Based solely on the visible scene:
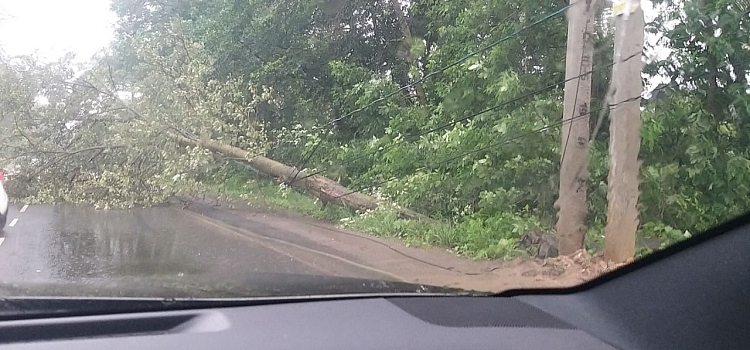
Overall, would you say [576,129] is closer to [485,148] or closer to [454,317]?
[485,148]

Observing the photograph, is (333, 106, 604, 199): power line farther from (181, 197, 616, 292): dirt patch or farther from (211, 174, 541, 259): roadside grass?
(181, 197, 616, 292): dirt patch

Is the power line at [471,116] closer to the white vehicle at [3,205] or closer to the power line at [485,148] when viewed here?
the power line at [485,148]

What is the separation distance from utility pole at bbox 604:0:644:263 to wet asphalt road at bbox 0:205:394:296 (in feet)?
6.27

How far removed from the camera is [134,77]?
284 inches

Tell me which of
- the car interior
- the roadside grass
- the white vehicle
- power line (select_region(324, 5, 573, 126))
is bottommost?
the roadside grass

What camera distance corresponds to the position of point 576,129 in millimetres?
5906

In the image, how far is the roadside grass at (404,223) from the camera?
5.72 metres

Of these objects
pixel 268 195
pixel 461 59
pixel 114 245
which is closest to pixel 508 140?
pixel 461 59

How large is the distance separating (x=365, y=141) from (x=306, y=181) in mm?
716

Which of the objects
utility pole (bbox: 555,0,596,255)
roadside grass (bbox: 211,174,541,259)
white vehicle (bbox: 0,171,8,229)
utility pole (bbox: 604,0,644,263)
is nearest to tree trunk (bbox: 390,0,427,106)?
roadside grass (bbox: 211,174,541,259)

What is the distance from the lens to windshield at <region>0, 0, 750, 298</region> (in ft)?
16.5

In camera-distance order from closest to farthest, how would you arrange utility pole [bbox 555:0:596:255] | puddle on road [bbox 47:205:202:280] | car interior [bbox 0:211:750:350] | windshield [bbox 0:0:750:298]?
car interior [bbox 0:211:750:350], puddle on road [bbox 47:205:202:280], windshield [bbox 0:0:750:298], utility pole [bbox 555:0:596:255]

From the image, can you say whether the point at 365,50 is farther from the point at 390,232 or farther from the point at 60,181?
the point at 60,181

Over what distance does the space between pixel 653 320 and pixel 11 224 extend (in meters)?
4.50
